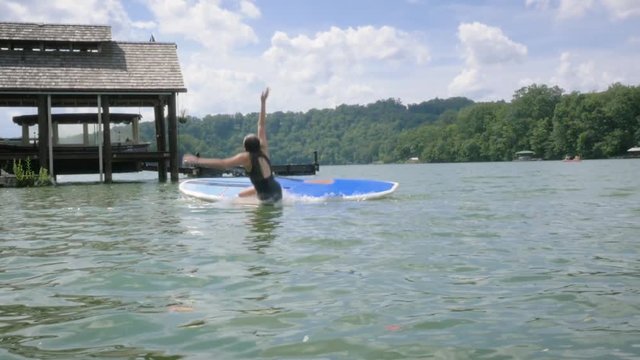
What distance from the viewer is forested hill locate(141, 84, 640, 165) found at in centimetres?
10331

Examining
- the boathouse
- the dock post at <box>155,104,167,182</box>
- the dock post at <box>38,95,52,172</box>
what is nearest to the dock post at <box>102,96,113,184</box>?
the boathouse

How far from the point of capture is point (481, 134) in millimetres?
139875

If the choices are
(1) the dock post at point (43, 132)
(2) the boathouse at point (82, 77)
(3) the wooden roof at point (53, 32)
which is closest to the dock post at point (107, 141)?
(2) the boathouse at point (82, 77)

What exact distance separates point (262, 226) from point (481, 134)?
13547 cm

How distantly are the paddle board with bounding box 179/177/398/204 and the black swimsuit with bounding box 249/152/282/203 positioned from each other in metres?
0.41

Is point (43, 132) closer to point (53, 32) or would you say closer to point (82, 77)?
point (82, 77)

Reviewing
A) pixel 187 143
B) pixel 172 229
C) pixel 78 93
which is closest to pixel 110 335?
pixel 172 229

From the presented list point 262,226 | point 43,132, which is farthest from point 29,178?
point 262,226

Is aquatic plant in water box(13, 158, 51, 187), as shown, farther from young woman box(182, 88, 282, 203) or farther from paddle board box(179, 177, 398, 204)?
young woman box(182, 88, 282, 203)

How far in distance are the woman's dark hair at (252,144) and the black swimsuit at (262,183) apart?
0.10 meters

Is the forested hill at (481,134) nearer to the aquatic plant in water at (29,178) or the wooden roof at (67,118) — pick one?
the wooden roof at (67,118)

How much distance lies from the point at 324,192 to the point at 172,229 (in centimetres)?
576

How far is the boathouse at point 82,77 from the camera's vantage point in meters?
27.2

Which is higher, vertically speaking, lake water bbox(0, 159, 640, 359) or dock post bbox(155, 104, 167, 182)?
dock post bbox(155, 104, 167, 182)
